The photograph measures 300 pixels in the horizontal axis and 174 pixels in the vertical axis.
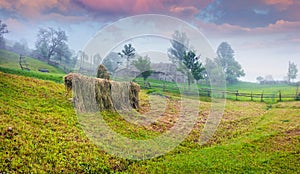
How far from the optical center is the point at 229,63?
6431cm

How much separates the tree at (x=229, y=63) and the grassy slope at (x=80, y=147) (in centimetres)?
4921

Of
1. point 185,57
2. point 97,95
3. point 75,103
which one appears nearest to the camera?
point 75,103

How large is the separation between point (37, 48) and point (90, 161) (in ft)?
161

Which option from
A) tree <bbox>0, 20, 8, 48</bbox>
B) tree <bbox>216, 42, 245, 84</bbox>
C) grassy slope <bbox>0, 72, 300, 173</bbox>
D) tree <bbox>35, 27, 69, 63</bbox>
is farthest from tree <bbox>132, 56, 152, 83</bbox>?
tree <bbox>216, 42, 245, 84</bbox>

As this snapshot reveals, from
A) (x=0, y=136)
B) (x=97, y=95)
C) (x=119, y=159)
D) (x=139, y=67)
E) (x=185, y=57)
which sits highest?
(x=185, y=57)

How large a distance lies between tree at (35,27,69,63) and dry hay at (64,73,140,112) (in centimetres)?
3828

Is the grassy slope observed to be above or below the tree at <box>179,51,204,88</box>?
below

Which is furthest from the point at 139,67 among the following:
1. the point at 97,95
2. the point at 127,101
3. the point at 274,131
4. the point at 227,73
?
the point at 227,73

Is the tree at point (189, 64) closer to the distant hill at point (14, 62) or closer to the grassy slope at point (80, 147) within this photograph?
the distant hill at point (14, 62)

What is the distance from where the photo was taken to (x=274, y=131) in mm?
12812

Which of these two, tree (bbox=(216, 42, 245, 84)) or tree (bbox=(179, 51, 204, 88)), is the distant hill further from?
tree (bbox=(216, 42, 245, 84))

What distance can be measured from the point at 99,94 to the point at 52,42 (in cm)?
4284

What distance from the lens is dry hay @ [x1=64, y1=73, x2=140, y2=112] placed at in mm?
11172

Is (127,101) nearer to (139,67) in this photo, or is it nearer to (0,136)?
(0,136)
